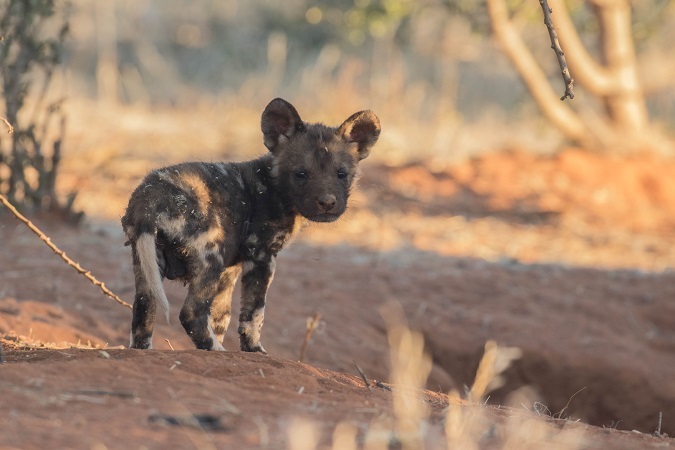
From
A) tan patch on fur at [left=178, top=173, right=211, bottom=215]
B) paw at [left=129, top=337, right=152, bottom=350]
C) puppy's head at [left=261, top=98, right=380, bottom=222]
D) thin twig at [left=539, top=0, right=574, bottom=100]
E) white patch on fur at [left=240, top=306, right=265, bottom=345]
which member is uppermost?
thin twig at [left=539, top=0, right=574, bottom=100]

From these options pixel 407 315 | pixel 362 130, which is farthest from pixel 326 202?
pixel 407 315

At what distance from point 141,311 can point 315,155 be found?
1.44m

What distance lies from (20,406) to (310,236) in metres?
7.72

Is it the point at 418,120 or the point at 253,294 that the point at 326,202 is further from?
the point at 418,120

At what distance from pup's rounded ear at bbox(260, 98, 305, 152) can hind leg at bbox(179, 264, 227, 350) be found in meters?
1.12

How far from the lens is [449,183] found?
1491cm

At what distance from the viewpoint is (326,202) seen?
5348 millimetres

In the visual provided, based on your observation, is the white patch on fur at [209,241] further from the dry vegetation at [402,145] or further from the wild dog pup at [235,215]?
the dry vegetation at [402,145]

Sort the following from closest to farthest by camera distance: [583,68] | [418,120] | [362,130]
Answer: [362,130]
[583,68]
[418,120]

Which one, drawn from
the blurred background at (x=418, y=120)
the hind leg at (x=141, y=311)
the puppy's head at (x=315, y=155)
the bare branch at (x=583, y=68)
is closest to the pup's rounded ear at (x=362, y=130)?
the puppy's head at (x=315, y=155)

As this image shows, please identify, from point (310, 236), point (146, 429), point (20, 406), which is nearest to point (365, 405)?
point (146, 429)

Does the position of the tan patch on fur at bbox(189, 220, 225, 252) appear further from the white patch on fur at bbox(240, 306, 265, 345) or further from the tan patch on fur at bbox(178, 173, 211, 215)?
the white patch on fur at bbox(240, 306, 265, 345)

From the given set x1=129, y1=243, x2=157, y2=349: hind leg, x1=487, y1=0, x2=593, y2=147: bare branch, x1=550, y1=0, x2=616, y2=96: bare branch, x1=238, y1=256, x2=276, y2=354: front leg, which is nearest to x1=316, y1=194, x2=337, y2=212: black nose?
x1=238, y1=256, x2=276, y2=354: front leg

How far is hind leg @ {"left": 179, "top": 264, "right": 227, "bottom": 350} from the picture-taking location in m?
4.74
